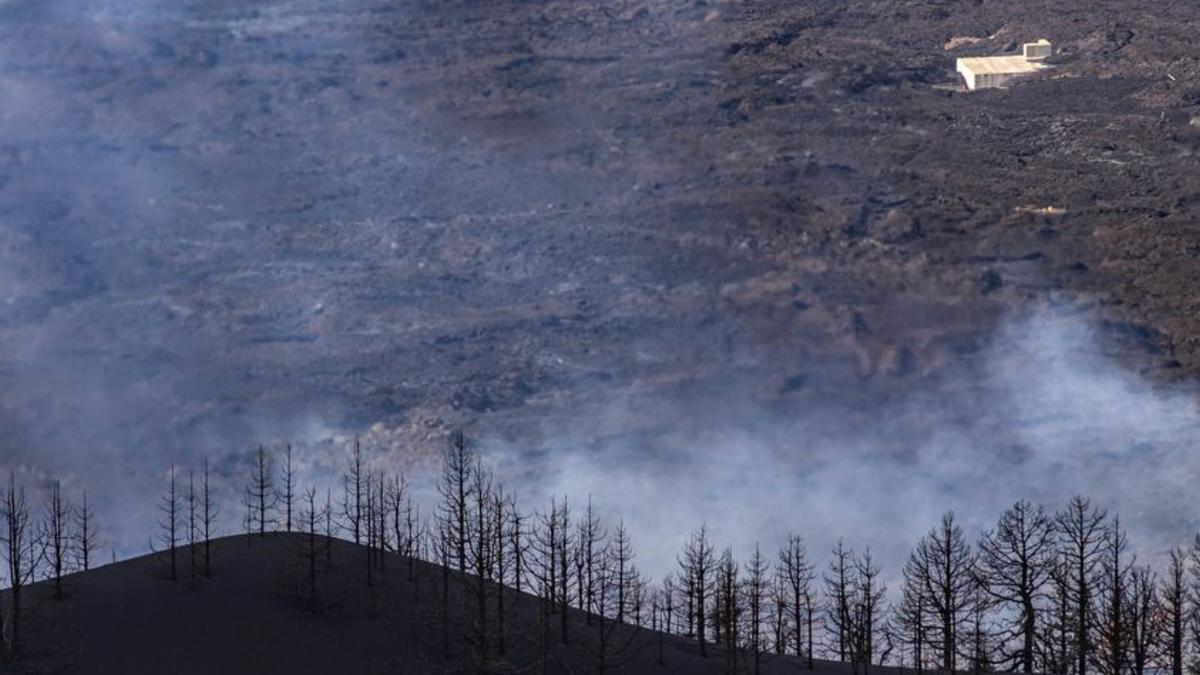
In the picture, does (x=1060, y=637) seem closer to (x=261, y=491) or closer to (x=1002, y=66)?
(x=261, y=491)

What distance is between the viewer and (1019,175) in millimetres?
76312

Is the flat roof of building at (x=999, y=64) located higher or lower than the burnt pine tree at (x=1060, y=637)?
higher

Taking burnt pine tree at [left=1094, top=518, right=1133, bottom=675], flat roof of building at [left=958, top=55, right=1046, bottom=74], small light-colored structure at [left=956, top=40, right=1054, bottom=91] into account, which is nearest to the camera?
burnt pine tree at [left=1094, top=518, right=1133, bottom=675]

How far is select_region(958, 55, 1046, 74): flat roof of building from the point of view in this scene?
82188 mm

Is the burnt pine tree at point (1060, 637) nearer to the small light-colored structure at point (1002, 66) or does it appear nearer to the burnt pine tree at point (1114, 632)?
the burnt pine tree at point (1114, 632)

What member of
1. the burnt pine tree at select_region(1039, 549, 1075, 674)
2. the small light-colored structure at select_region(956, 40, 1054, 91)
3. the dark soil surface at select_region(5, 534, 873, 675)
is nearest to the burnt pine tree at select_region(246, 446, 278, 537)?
the dark soil surface at select_region(5, 534, 873, 675)

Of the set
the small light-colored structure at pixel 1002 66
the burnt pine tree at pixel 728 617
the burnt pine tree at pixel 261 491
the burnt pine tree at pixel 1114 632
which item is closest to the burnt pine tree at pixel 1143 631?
the burnt pine tree at pixel 1114 632

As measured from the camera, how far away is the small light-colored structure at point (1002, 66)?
269ft

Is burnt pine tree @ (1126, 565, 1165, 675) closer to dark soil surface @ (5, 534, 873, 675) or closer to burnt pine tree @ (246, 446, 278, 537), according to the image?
dark soil surface @ (5, 534, 873, 675)

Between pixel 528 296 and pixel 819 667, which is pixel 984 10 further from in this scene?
pixel 819 667

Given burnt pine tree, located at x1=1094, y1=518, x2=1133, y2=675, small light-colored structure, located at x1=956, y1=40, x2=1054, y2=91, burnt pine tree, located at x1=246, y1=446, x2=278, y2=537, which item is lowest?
burnt pine tree, located at x1=1094, y1=518, x2=1133, y2=675

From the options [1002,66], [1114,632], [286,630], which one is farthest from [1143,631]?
[1002,66]

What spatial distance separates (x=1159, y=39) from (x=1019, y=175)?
415 inches

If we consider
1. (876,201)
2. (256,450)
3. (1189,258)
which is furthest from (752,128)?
(256,450)
